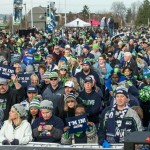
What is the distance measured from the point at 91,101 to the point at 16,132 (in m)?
2.39

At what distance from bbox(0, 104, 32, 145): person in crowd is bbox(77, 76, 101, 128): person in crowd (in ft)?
6.21

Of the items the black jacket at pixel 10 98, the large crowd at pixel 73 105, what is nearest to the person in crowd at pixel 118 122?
the large crowd at pixel 73 105

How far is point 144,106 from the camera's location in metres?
8.01

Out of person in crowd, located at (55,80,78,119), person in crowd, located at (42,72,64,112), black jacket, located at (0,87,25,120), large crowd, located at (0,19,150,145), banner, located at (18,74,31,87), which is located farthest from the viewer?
banner, located at (18,74,31,87)

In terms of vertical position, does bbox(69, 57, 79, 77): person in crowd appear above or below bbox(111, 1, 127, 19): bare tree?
below

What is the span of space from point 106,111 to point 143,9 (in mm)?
73223

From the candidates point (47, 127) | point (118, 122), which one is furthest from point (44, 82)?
point (118, 122)

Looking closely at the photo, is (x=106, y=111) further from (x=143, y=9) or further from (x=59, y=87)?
→ (x=143, y=9)

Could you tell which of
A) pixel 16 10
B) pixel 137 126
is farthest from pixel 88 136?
pixel 16 10

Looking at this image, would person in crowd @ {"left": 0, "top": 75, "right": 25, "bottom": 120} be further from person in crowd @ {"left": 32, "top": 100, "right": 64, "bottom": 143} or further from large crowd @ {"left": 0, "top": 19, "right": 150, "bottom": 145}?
person in crowd @ {"left": 32, "top": 100, "right": 64, "bottom": 143}

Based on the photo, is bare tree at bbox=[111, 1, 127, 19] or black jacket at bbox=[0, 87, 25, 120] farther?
bare tree at bbox=[111, 1, 127, 19]

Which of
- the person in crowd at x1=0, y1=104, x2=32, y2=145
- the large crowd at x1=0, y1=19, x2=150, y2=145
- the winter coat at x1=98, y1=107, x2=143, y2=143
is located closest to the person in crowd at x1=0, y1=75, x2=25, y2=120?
Result: the large crowd at x1=0, y1=19, x2=150, y2=145

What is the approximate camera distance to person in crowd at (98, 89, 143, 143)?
560 cm

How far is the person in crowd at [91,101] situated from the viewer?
7762 millimetres
